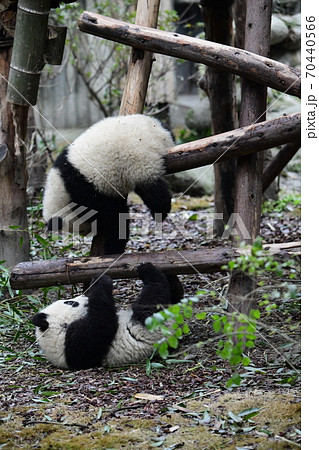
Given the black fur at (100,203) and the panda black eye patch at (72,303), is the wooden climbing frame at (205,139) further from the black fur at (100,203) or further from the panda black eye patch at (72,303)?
the black fur at (100,203)

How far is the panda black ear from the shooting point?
384cm

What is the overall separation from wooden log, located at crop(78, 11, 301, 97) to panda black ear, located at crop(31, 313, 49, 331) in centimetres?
205

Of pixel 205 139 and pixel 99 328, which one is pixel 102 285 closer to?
pixel 99 328

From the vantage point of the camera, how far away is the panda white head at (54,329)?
388cm

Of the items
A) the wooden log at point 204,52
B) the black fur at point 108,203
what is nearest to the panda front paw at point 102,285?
the black fur at point 108,203

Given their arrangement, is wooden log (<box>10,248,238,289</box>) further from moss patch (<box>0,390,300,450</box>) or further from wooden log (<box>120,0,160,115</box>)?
wooden log (<box>120,0,160,115</box>)

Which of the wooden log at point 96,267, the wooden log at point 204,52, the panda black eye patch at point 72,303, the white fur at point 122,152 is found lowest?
the panda black eye patch at point 72,303

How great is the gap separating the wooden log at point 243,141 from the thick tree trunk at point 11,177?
155cm

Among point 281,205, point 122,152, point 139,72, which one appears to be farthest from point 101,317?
point 281,205

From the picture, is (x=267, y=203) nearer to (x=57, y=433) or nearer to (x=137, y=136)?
(x=137, y=136)

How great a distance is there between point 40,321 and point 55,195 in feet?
3.53

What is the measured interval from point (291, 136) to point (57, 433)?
2.33 meters

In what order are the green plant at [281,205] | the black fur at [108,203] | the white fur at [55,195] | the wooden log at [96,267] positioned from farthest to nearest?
the green plant at [281,205]
the white fur at [55,195]
the black fur at [108,203]
the wooden log at [96,267]

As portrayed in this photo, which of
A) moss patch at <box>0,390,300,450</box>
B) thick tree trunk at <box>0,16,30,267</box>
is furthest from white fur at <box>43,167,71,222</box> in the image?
moss patch at <box>0,390,300,450</box>
